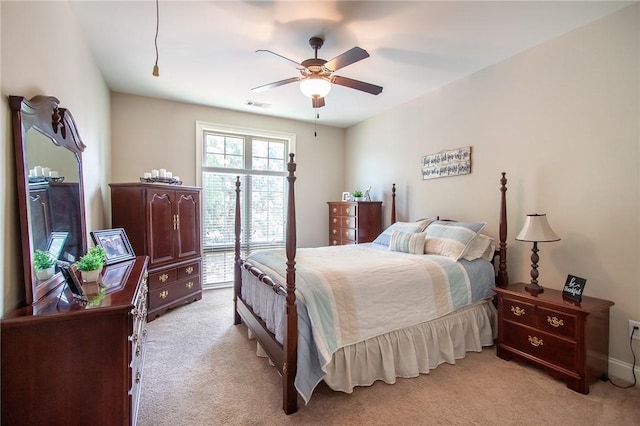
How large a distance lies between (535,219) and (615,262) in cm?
62

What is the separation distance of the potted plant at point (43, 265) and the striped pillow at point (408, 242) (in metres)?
2.80

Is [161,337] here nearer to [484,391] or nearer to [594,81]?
[484,391]

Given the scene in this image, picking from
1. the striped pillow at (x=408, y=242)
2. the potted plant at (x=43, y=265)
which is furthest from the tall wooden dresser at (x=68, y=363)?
the striped pillow at (x=408, y=242)

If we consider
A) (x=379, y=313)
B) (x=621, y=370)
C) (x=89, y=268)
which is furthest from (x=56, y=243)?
(x=621, y=370)

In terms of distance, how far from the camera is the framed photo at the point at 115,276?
1676 mm

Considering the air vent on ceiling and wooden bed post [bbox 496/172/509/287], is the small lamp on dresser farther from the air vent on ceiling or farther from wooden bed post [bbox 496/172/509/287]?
the air vent on ceiling

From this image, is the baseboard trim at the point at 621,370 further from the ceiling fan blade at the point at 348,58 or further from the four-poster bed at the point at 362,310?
the ceiling fan blade at the point at 348,58

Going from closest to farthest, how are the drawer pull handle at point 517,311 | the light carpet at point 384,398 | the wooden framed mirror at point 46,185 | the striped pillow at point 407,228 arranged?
the wooden framed mirror at point 46,185 < the light carpet at point 384,398 < the drawer pull handle at point 517,311 < the striped pillow at point 407,228

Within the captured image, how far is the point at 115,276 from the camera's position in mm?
1943

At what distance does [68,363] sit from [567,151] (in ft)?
11.9

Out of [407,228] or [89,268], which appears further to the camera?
[407,228]

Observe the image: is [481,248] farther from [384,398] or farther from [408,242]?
[384,398]

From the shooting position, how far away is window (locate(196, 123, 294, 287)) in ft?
15.0

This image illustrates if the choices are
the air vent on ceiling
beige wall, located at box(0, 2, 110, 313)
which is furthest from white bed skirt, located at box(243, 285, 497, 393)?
the air vent on ceiling
